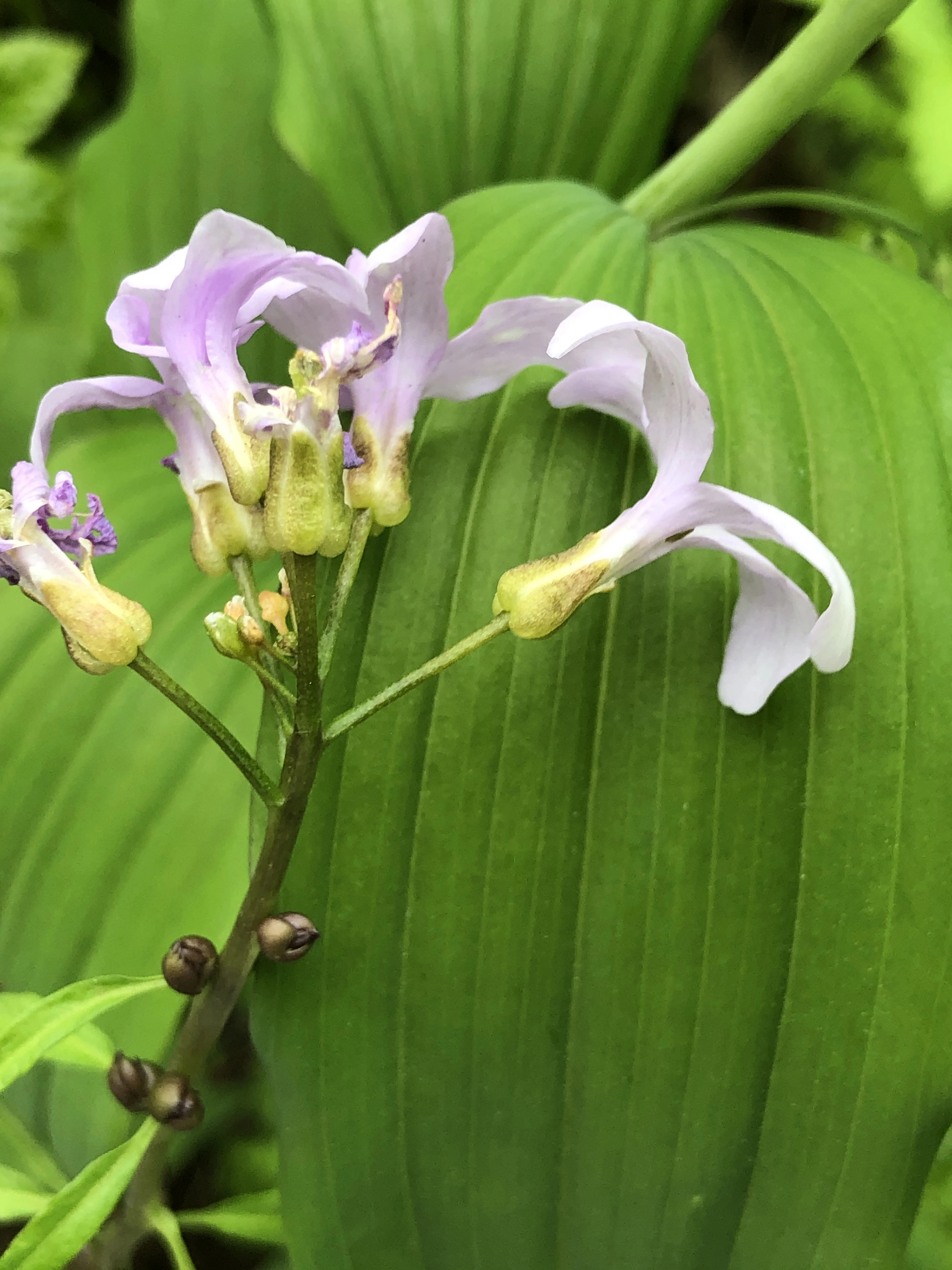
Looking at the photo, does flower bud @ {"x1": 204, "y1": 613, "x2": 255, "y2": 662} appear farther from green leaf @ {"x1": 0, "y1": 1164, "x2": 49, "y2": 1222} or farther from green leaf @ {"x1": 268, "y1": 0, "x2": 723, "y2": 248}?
green leaf @ {"x1": 268, "y1": 0, "x2": 723, "y2": 248}

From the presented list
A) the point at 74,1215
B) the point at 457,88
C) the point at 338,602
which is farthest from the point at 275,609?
the point at 457,88

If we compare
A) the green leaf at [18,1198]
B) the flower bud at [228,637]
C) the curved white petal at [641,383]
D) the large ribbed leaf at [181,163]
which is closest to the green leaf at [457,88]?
the large ribbed leaf at [181,163]

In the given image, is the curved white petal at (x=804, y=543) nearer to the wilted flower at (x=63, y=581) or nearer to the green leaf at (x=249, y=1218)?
the wilted flower at (x=63, y=581)

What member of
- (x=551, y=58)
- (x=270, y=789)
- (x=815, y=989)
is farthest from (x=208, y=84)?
(x=815, y=989)

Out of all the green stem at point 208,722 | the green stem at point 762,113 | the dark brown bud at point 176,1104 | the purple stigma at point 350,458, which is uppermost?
→ the green stem at point 762,113

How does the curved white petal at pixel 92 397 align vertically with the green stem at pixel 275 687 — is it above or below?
above
